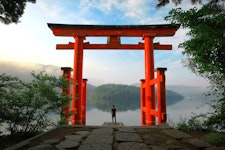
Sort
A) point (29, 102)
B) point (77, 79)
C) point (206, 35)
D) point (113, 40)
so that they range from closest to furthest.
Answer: point (206, 35) < point (29, 102) < point (77, 79) < point (113, 40)

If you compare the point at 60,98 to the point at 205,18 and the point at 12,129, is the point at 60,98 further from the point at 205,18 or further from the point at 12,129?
the point at 205,18

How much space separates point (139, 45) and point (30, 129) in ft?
21.1

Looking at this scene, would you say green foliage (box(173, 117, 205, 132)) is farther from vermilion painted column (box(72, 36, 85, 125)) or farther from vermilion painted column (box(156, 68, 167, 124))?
vermilion painted column (box(72, 36, 85, 125))

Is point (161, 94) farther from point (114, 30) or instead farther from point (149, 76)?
point (114, 30)

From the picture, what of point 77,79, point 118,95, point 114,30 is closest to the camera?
point 77,79

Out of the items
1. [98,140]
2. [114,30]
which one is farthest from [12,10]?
[114,30]

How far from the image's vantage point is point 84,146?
3.13 metres

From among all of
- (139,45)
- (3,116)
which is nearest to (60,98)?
(3,116)

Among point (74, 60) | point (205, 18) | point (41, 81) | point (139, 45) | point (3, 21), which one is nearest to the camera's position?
point (205, 18)

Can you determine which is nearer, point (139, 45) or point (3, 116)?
point (3, 116)

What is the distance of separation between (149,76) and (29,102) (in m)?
5.12

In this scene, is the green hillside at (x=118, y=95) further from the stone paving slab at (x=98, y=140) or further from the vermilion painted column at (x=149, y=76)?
the stone paving slab at (x=98, y=140)

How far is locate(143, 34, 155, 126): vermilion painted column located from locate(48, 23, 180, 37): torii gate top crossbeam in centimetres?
32

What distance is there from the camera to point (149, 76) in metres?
8.37
